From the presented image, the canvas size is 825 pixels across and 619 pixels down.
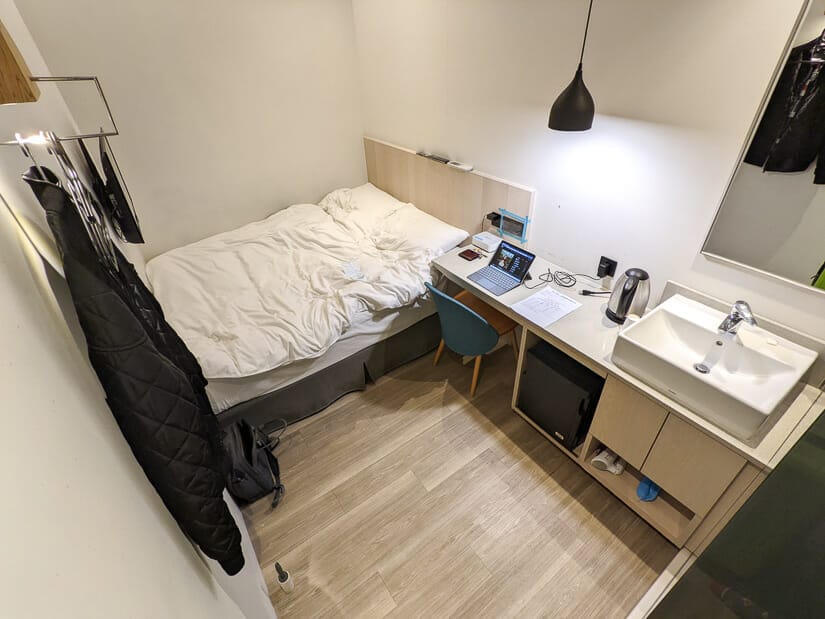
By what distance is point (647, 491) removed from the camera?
1727 millimetres

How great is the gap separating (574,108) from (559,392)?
121cm

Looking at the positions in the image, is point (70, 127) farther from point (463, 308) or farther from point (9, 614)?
point (9, 614)

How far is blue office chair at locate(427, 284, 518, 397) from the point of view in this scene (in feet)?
6.33

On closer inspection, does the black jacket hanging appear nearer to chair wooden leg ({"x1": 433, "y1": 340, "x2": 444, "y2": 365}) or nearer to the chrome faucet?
the chrome faucet

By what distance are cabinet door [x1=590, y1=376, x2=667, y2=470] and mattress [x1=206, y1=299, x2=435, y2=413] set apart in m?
1.14

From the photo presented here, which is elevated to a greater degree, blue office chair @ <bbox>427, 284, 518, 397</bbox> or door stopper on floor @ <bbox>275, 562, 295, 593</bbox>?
blue office chair @ <bbox>427, 284, 518, 397</bbox>

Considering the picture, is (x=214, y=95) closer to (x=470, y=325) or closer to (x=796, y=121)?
(x=470, y=325)

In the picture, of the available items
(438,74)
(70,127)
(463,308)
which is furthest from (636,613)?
(70,127)

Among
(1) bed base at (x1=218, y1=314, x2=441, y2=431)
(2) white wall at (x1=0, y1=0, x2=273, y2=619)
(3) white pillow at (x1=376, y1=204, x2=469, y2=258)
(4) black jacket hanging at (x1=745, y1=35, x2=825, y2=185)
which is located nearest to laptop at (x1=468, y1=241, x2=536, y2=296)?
(3) white pillow at (x1=376, y1=204, x2=469, y2=258)

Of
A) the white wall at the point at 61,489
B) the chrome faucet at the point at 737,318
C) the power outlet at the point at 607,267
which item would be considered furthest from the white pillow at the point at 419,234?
the white wall at the point at 61,489

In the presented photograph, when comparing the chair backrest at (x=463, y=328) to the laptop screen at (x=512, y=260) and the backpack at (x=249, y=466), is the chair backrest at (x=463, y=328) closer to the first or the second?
the laptop screen at (x=512, y=260)

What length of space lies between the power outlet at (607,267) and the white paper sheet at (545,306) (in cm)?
21

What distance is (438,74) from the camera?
2432mm

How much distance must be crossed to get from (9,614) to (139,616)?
28 cm
